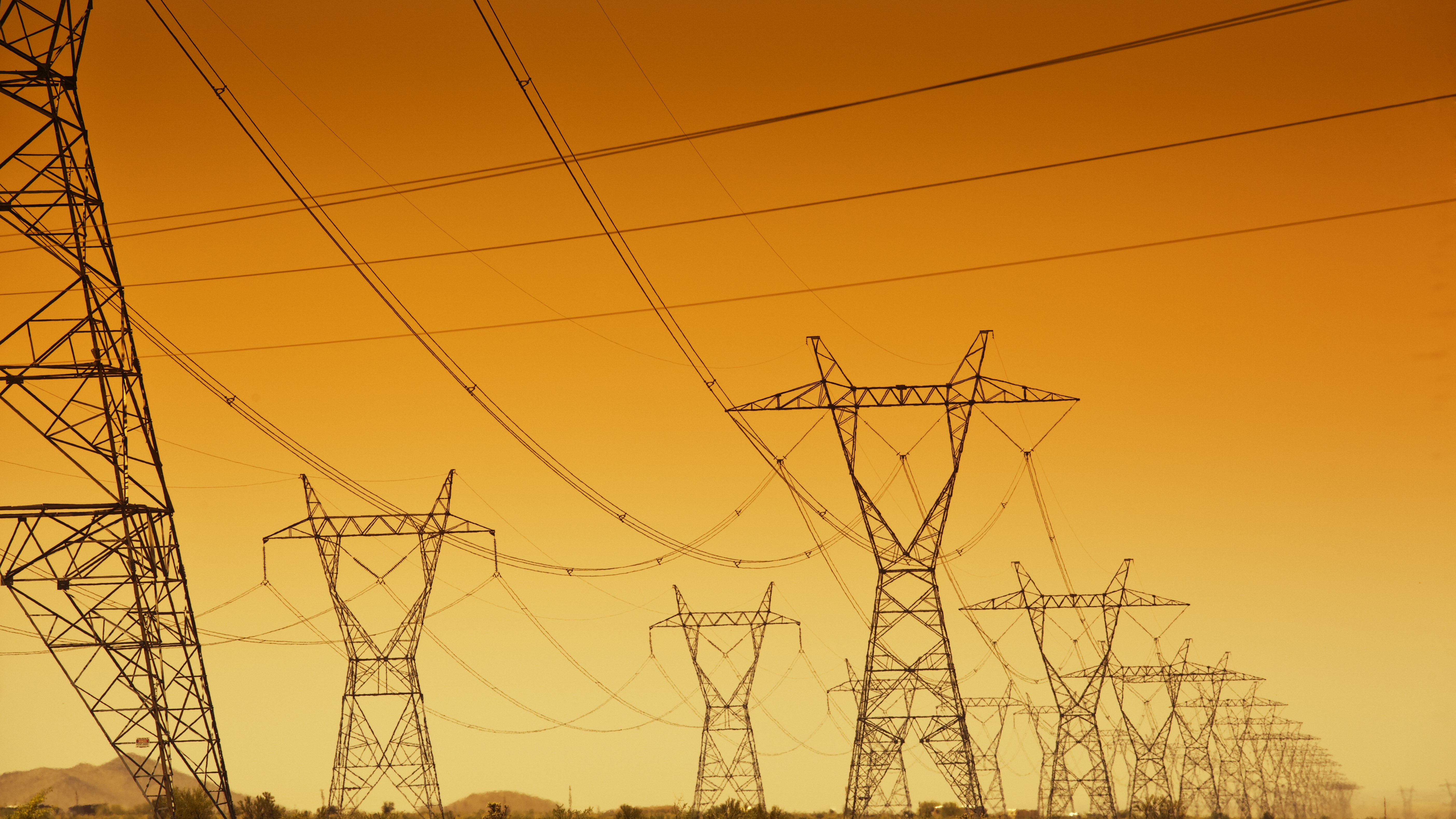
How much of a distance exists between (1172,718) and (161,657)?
60.9 m

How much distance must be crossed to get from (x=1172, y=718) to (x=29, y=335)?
65.7 meters

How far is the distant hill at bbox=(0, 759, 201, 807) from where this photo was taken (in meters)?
156

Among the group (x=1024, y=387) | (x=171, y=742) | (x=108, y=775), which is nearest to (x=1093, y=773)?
(x=1024, y=387)

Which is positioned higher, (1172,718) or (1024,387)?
(1024,387)

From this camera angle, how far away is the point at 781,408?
129 feet

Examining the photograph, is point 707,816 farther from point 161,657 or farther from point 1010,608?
point 161,657

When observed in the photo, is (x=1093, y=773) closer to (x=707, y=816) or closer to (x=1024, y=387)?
(x=707, y=816)

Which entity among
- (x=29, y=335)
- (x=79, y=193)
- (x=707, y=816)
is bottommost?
(x=707, y=816)

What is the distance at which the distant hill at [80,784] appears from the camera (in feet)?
513

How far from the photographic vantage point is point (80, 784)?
6550 inches

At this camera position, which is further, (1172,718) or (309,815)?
(1172,718)

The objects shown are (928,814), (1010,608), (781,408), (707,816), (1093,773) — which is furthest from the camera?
(928,814)

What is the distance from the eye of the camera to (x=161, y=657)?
3123 cm

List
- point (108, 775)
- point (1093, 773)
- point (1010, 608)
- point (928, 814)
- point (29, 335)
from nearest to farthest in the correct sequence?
point (29, 335) → point (1010, 608) → point (1093, 773) → point (928, 814) → point (108, 775)
